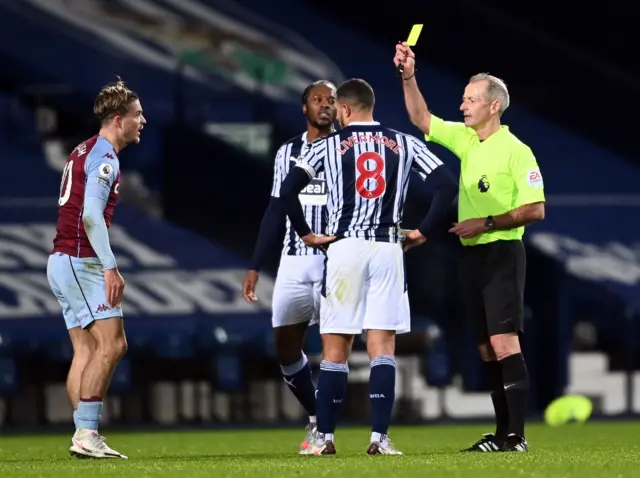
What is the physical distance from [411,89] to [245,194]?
17.5 feet

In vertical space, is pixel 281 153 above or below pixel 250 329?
above

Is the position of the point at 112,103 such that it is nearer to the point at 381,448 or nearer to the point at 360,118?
the point at 360,118

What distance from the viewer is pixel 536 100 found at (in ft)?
39.5

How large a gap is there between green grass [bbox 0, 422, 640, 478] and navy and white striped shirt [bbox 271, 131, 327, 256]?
93cm

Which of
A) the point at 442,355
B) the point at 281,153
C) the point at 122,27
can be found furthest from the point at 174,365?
the point at 281,153

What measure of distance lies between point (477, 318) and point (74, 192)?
1.73 m

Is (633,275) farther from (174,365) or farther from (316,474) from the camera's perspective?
(316,474)

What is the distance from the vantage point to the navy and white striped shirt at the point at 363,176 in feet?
19.4

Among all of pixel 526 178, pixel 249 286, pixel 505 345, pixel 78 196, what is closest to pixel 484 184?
pixel 526 178

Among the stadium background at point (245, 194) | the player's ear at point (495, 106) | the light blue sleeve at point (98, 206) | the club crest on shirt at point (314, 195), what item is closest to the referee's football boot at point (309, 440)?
the club crest on shirt at point (314, 195)

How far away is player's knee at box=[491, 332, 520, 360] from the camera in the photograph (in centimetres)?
602

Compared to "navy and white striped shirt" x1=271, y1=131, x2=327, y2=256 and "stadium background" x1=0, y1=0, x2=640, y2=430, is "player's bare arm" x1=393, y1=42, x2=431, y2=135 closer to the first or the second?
"navy and white striped shirt" x1=271, y1=131, x2=327, y2=256

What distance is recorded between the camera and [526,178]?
6.06 metres

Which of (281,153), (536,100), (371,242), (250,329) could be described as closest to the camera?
(371,242)
